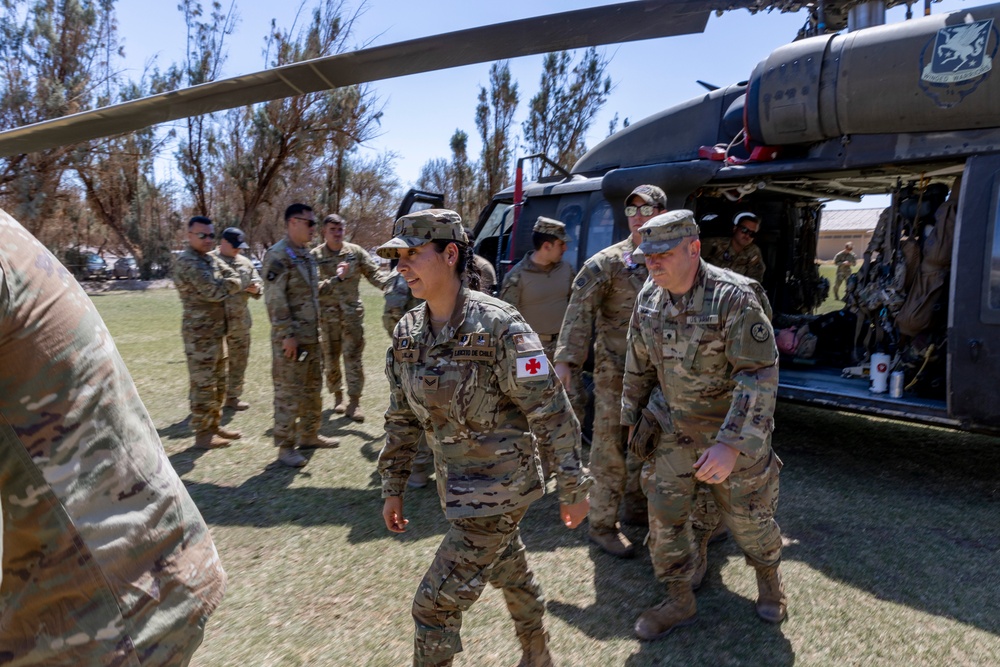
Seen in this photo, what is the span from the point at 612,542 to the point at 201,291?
413 centimetres

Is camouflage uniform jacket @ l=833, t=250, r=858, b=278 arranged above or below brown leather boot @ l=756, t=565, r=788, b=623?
above

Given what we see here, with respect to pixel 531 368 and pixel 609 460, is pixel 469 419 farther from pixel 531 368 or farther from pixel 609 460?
pixel 609 460

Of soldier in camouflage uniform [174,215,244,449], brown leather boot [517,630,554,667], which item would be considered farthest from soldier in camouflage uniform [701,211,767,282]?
brown leather boot [517,630,554,667]

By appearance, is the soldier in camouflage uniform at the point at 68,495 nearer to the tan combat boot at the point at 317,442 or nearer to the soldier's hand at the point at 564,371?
the soldier's hand at the point at 564,371

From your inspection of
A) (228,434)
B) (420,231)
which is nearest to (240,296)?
(228,434)

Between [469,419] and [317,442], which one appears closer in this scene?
[469,419]

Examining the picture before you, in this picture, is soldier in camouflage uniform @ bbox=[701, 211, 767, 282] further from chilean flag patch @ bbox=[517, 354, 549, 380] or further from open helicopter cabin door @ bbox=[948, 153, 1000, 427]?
chilean flag patch @ bbox=[517, 354, 549, 380]

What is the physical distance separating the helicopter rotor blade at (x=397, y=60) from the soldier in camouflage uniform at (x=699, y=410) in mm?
1092

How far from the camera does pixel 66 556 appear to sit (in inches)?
42.8

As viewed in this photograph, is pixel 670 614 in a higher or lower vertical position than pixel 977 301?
lower

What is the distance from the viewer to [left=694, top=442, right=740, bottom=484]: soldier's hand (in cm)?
256

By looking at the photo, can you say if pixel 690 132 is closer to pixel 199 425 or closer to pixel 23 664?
pixel 199 425

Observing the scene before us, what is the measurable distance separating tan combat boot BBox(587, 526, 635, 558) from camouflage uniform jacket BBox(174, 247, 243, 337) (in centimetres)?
391

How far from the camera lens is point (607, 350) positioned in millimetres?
4055
